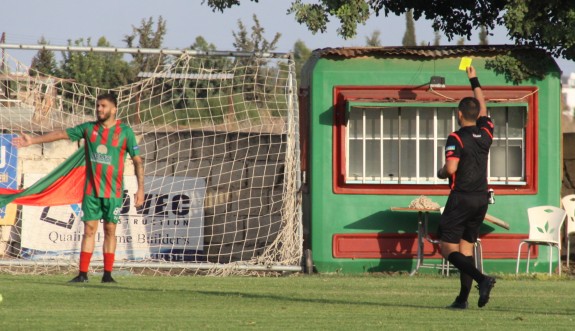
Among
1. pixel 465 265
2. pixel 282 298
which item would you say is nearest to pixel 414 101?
pixel 282 298

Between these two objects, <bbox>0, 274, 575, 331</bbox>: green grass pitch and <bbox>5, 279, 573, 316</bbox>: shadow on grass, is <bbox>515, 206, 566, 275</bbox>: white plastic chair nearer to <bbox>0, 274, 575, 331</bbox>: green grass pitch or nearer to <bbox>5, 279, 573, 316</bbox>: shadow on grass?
<bbox>0, 274, 575, 331</bbox>: green grass pitch

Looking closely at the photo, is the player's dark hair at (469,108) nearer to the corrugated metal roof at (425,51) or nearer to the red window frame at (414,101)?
the red window frame at (414,101)

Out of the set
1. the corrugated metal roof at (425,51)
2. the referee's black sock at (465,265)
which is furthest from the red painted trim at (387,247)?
the referee's black sock at (465,265)

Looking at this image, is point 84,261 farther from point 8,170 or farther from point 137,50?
point 8,170

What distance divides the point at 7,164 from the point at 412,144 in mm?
6194

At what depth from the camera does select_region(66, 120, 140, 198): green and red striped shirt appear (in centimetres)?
1303

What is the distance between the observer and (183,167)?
1995 cm

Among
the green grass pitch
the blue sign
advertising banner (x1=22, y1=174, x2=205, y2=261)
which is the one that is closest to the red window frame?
advertising banner (x1=22, y1=174, x2=205, y2=261)

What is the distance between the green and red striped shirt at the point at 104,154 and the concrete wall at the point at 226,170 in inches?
249

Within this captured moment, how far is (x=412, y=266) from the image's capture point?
1817 centimetres

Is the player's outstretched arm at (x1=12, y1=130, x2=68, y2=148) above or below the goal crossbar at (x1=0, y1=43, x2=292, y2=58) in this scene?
below

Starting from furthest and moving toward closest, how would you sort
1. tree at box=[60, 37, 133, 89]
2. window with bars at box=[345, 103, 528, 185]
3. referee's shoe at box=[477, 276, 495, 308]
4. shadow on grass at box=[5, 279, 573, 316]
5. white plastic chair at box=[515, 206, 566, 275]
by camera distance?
tree at box=[60, 37, 133, 89], window with bars at box=[345, 103, 528, 185], white plastic chair at box=[515, 206, 566, 275], shadow on grass at box=[5, 279, 573, 316], referee's shoe at box=[477, 276, 495, 308]

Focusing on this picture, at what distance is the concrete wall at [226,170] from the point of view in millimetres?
→ 19594

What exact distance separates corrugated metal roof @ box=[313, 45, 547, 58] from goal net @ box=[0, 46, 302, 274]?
84cm
